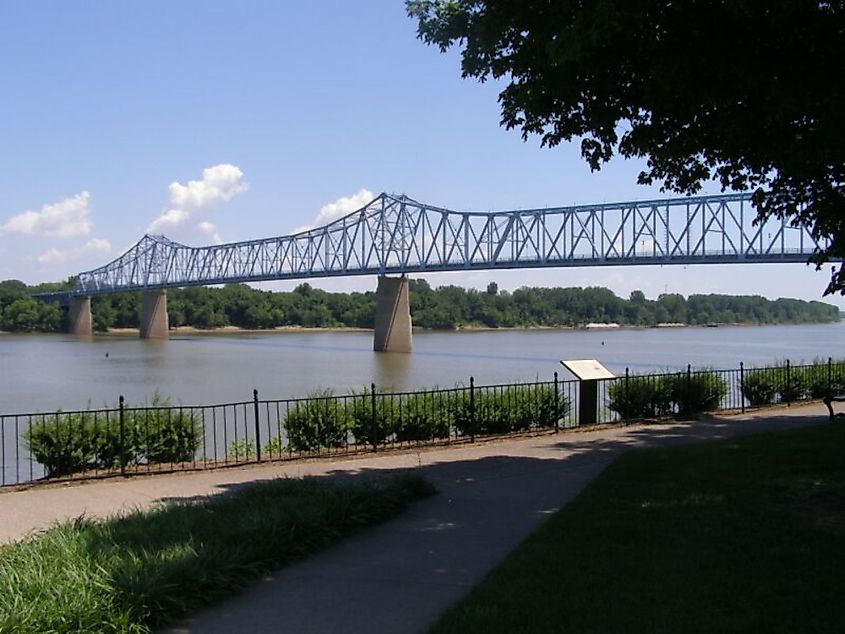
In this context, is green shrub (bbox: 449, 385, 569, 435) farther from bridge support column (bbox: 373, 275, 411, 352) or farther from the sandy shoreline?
the sandy shoreline

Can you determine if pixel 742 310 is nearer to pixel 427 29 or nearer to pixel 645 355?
pixel 645 355

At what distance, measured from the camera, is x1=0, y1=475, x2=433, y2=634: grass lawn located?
5.28 m

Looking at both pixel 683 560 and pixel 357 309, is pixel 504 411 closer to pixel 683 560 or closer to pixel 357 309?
pixel 683 560

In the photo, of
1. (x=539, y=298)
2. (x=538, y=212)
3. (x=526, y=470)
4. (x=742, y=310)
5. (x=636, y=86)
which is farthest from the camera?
(x=742, y=310)

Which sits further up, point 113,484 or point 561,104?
point 561,104

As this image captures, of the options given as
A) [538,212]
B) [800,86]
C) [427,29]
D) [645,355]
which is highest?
[538,212]

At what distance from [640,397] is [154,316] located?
102m

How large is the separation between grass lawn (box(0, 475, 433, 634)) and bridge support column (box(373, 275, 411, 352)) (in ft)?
225

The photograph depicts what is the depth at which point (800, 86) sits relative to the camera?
7.65 metres

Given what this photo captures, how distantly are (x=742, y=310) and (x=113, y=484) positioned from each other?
16613cm

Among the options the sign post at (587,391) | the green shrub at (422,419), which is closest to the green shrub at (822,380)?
the sign post at (587,391)

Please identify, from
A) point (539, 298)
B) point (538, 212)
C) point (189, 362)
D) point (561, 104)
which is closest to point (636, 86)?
point (561, 104)

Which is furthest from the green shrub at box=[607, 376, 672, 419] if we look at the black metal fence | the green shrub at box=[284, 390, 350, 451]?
the green shrub at box=[284, 390, 350, 451]

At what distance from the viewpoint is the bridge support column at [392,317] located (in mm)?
77750
